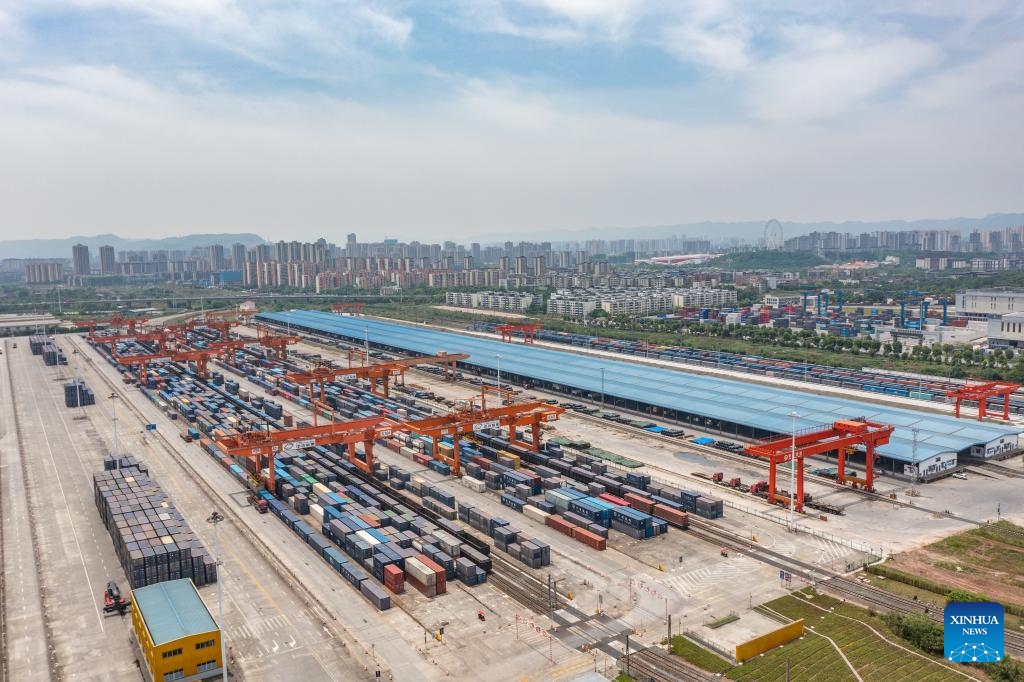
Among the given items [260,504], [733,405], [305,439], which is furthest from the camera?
[733,405]

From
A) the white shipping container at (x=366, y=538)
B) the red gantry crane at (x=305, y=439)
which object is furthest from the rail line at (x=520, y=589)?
the red gantry crane at (x=305, y=439)

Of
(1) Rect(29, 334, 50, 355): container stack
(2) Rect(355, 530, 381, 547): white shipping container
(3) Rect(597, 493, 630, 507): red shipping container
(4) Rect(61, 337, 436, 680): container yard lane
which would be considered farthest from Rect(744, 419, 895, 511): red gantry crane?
(1) Rect(29, 334, 50, 355): container stack

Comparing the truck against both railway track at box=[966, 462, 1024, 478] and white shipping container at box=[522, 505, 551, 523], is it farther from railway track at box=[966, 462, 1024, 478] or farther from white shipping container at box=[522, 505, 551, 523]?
railway track at box=[966, 462, 1024, 478]

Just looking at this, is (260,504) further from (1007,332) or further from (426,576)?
(1007,332)

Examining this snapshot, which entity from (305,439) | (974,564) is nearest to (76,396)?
(305,439)

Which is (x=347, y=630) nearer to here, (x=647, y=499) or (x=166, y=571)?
(x=166, y=571)

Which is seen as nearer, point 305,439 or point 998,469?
point 305,439
